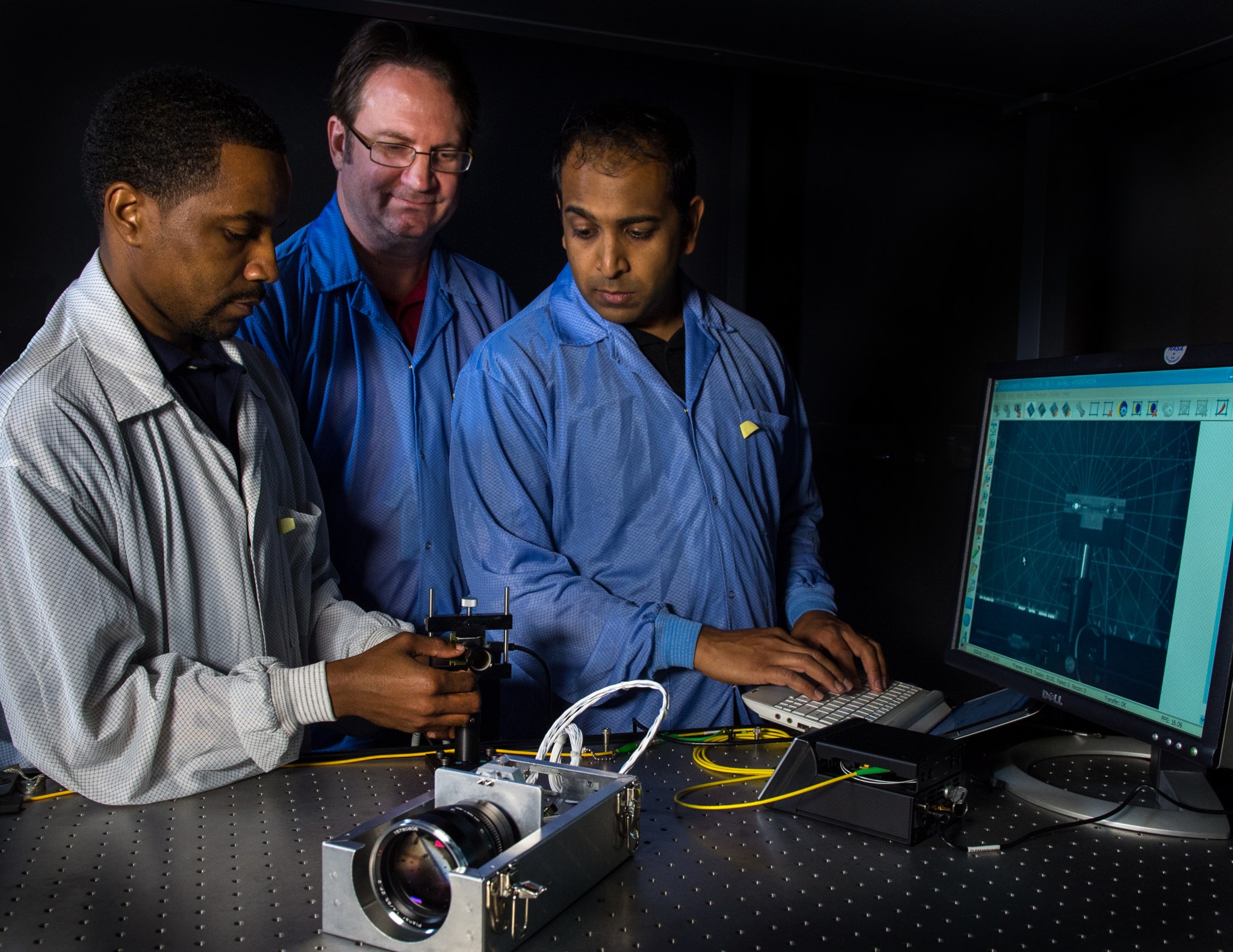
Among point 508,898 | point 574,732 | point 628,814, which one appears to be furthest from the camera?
point 574,732

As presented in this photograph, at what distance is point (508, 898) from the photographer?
764 millimetres

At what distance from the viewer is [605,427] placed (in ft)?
5.59

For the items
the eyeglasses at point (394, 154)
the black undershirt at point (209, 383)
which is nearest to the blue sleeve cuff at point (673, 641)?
the black undershirt at point (209, 383)

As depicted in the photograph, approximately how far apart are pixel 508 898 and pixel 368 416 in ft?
4.10

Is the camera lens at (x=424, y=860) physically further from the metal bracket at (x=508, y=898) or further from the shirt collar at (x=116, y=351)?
the shirt collar at (x=116, y=351)

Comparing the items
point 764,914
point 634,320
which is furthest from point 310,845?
point 634,320

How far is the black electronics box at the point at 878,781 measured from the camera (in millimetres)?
992

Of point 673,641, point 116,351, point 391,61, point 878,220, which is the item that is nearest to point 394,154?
point 391,61

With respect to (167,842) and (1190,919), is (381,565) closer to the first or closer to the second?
(167,842)

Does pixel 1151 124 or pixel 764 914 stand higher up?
pixel 1151 124

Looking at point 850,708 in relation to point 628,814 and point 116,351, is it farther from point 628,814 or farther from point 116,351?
point 116,351

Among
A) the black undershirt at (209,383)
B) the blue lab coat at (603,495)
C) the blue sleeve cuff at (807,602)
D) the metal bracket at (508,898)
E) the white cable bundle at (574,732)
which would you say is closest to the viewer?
the metal bracket at (508,898)

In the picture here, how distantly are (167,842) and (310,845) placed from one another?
141mm

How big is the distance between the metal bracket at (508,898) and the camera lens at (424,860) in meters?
0.04
